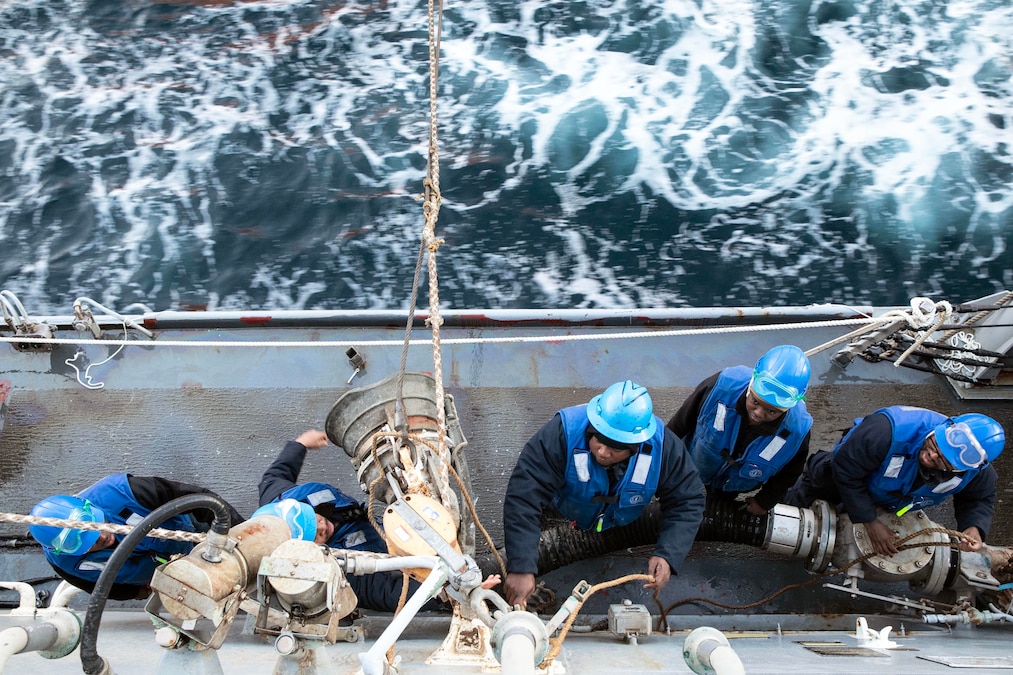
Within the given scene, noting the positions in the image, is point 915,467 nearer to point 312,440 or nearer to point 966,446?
point 966,446

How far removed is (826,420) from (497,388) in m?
1.75

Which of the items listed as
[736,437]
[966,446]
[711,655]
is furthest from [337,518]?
[966,446]

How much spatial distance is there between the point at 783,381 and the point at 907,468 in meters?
0.70

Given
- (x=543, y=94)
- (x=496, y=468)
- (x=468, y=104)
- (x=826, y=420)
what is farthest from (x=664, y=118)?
(x=496, y=468)

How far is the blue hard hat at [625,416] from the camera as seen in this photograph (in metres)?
2.80

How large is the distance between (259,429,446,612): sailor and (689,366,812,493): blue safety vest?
1.36m

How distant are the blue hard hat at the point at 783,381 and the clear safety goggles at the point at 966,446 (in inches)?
23.1

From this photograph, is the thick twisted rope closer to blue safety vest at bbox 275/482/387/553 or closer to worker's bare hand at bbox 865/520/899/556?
blue safety vest at bbox 275/482/387/553

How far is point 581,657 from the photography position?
8.48 ft

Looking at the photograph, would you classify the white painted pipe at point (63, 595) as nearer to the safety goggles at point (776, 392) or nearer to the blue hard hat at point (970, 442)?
the safety goggles at point (776, 392)

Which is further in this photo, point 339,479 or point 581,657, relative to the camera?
point 339,479

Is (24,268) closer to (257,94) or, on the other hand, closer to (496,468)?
(257,94)

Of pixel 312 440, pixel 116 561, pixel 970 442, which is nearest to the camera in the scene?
pixel 116 561

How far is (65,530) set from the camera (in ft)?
9.33
